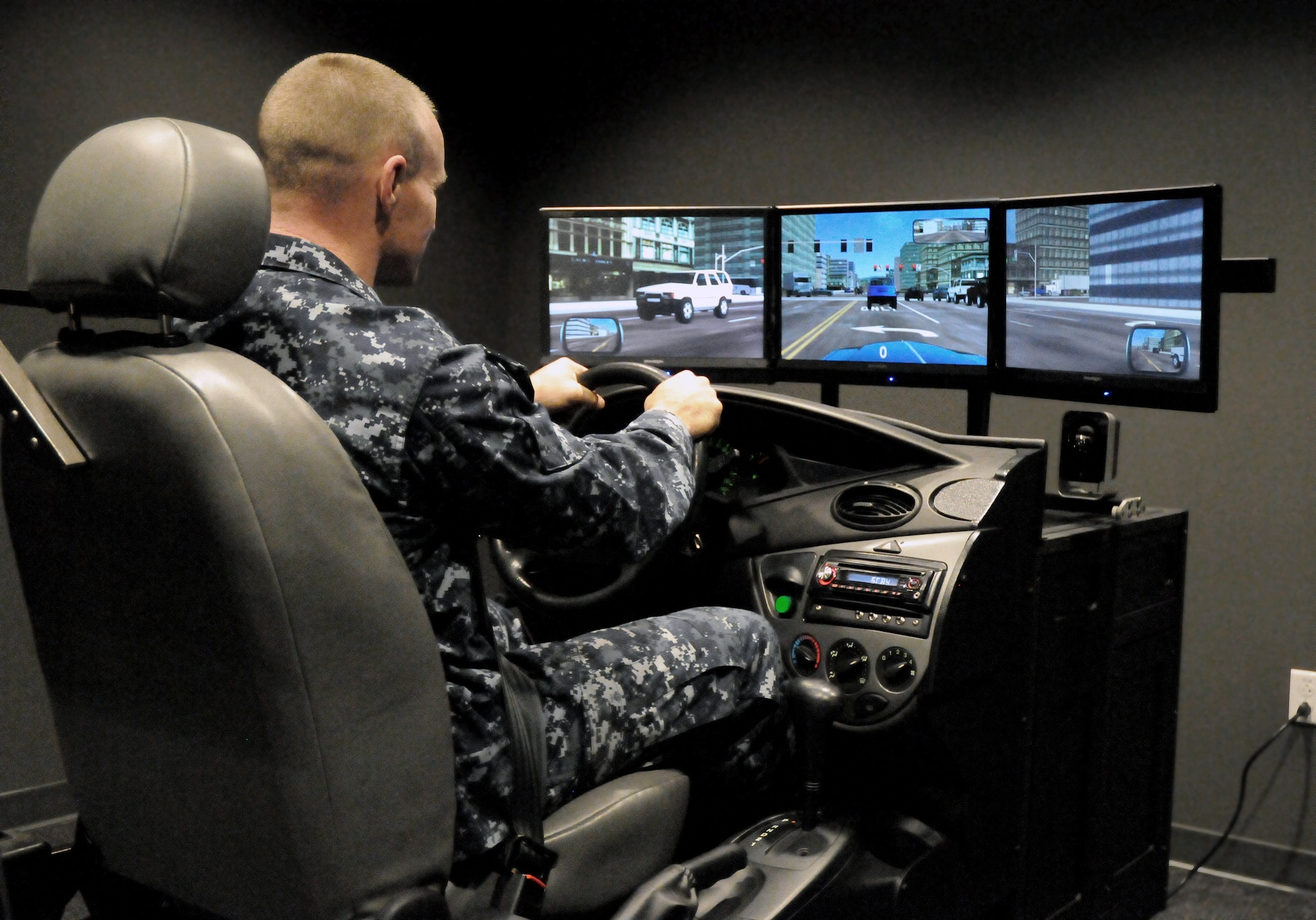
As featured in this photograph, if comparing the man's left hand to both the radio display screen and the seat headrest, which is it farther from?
the seat headrest

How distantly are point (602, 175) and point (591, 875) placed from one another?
2956 millimetres

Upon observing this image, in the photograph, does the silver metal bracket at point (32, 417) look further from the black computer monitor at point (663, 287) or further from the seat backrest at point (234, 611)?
the black computer monitor at point (663, 287)

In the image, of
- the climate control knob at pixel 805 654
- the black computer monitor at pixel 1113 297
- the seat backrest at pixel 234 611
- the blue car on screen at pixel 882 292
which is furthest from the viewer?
the blue car on screen at pixel 882 292

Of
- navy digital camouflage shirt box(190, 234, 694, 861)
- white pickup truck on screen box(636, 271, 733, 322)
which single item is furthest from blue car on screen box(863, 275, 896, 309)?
navy digital camouflage shirt box(190, 234, 694, 861)

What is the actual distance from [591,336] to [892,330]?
27.3 inches

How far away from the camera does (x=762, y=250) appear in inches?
94.9

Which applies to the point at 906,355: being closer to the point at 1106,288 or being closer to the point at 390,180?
the point at 1106,288

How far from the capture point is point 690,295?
98.0 inches

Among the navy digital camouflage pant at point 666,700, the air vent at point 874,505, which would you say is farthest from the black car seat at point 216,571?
the air vent at point 874,505

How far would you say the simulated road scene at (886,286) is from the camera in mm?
2188

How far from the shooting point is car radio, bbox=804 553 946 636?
1.69 m

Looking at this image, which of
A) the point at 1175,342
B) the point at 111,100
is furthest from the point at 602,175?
the point at 1175,342

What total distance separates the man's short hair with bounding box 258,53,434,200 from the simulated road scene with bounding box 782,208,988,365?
108 centimetres

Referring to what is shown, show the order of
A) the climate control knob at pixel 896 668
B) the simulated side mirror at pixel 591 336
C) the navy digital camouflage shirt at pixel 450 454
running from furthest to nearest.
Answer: the simulated side mirror at pixel 591 336 → the climate control knob at pixel 896 668 → the navy digital camouflage shirt at pixel 450 454
